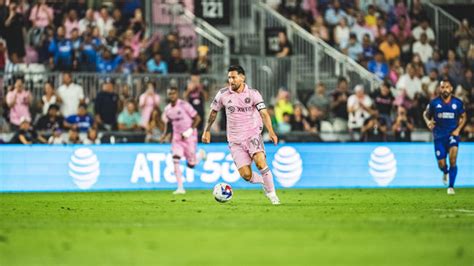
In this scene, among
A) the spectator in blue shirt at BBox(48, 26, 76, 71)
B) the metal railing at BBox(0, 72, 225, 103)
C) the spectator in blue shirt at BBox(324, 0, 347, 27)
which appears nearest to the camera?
the metal railing at BBox(0, 72, 225, 103)

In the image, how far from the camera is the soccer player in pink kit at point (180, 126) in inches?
1044

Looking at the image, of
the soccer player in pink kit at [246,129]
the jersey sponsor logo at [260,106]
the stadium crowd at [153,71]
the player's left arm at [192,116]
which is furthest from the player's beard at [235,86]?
the stadium crowd at [153,71]

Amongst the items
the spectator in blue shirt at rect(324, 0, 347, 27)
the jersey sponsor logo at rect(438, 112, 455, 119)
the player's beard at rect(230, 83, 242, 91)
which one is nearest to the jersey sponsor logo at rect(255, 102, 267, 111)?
the player's beard at rect(230, 83, 242, 91)

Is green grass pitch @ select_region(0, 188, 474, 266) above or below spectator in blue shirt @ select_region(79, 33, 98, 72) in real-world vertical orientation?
below

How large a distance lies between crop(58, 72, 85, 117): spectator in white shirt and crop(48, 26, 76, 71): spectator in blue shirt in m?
0.83

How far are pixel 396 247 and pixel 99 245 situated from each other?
319 cm

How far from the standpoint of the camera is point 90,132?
1195 inches

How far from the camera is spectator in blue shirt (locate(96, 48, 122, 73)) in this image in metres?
32.2

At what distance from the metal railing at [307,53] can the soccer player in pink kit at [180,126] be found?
769 centimetres

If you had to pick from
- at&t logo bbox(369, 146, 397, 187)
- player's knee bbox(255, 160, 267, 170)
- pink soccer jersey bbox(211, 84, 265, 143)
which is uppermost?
pink soccer jersey bbox(211, 84, 265, 143)

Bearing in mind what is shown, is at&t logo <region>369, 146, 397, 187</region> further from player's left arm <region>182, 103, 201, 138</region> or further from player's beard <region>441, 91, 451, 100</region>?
player's left arm <region>182, 103, 201, 138</region>

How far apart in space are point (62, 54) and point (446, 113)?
1138cm

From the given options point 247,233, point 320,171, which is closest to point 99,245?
point 247,233

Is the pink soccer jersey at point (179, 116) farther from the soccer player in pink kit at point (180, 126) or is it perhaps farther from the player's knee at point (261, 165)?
the player's knee at point (261, 165)
